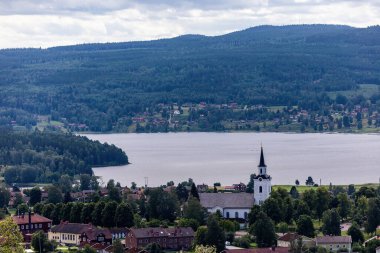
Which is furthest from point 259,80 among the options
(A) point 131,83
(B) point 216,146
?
(B) point 216,146

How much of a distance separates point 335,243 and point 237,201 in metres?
A: 11.3

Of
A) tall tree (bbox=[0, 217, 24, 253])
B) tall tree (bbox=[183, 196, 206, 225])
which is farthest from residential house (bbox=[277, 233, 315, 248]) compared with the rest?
tall tree (bbox=[0, 217, 24, 253])

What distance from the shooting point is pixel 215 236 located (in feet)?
148

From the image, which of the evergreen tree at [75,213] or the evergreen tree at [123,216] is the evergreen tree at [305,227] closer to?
the evergreen tree at [123,216]

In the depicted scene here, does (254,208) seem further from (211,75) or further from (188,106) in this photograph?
(211,75)

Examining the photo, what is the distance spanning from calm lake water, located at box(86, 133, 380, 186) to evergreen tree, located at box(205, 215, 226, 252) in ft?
106

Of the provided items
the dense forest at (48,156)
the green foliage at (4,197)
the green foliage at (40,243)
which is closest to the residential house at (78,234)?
the green foliage at (40,243)

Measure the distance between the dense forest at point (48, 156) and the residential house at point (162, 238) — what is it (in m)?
36.5

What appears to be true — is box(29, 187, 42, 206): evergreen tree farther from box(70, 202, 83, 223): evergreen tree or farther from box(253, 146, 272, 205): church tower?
box(253, 146, 272, 205): church tower

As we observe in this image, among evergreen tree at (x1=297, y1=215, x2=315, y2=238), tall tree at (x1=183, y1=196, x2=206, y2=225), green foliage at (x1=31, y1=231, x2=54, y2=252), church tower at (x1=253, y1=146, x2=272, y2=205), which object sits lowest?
green foliage at (x1=31, y1=231, x2=54, y2=252)

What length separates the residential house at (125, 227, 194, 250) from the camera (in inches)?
1869

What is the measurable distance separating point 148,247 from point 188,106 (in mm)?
126664

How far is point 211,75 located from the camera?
196m

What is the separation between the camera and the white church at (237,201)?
184ft
